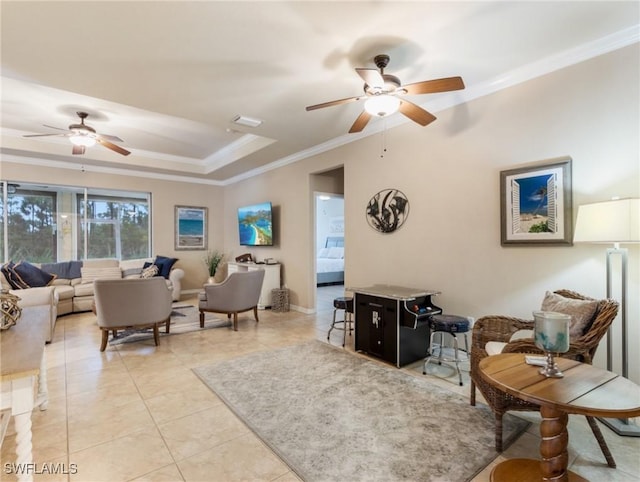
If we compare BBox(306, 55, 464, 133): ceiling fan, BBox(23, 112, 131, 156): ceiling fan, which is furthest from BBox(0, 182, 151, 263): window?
BBox(306, 55, 464, 133): ceiling fan

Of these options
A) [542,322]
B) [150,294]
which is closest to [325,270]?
[150,294]

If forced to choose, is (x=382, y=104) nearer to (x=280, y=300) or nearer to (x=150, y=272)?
(x=280, y=300)

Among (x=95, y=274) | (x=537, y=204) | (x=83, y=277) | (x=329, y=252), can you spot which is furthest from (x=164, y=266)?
Answer: (x=537, y=204)

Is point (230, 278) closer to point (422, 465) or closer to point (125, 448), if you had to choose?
point (125, 448)

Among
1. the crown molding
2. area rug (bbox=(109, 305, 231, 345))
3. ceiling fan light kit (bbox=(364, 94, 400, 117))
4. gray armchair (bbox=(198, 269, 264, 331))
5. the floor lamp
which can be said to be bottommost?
area rug (bbox=(109, 305, 231, 345))

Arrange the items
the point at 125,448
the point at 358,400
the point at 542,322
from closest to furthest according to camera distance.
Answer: the point at 542,322, the point at 125,448, the point at 358,400

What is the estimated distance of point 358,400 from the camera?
8.47 ft

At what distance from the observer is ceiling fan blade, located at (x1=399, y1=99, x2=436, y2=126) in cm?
291

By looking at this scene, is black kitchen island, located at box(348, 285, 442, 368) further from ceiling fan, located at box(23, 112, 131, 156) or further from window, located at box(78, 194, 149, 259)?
window, located at box(78, 194, 149, 259)

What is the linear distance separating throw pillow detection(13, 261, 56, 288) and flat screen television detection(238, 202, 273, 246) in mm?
3416

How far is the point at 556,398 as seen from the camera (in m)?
1.38

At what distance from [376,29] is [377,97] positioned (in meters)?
0.51

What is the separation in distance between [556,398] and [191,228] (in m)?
7.69

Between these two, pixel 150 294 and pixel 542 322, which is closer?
pixel 542 322
